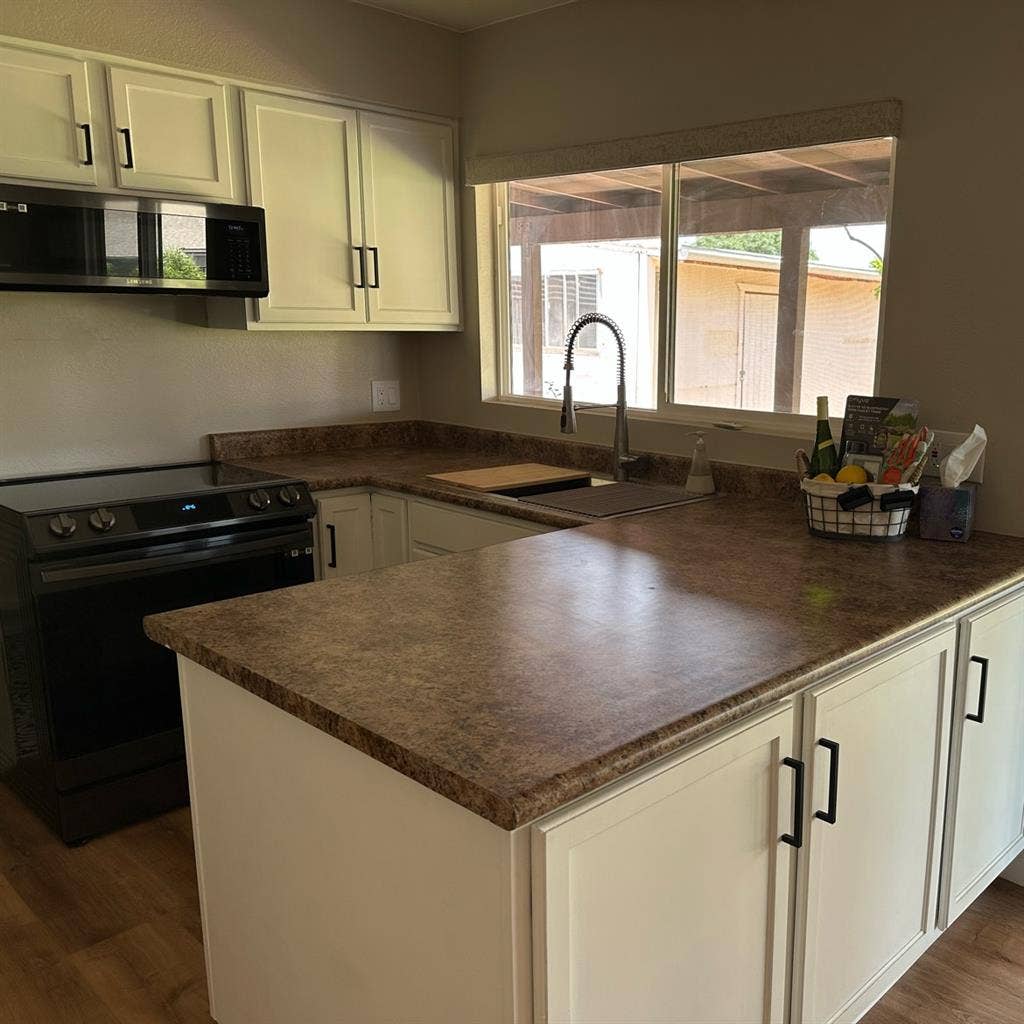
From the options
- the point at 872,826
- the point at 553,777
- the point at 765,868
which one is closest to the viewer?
the point at 553,777

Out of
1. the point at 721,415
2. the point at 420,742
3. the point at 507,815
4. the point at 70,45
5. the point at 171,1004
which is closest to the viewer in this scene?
the point at 507,815

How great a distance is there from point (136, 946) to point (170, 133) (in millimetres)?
2215

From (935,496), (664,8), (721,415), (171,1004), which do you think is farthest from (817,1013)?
(664,8)

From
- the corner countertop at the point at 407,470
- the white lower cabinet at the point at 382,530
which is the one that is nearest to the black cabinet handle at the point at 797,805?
the corner countertop at the point at 407,470

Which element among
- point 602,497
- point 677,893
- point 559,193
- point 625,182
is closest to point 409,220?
point 559,193

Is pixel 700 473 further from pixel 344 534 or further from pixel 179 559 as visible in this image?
pixel 179 559

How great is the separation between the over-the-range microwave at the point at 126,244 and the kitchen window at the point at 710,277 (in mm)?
1037

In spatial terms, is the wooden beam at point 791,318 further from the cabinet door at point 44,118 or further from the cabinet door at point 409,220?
the cabinet door at point 44,118

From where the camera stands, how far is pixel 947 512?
2176mm

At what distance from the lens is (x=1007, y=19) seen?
2123 millimetres

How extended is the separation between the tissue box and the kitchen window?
477 millimetres

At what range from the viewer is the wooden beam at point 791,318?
265 cm

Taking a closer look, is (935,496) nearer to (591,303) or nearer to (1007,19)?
(1007,19)

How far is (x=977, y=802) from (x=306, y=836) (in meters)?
1.42
